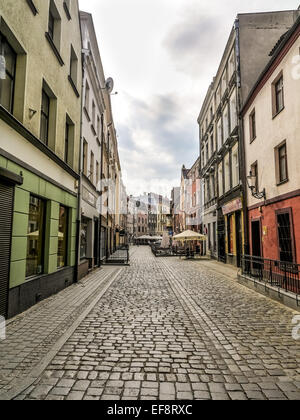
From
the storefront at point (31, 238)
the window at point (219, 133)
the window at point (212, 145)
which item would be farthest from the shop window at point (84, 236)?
the window at point (212, 145)

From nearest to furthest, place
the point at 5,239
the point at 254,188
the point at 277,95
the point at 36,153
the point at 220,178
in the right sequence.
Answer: the point at 5,239 < the point at 36,153 < the point at 277,95 < the point at 254,188 < the point at 220,178

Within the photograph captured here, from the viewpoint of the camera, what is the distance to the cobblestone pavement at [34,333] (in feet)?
12.0

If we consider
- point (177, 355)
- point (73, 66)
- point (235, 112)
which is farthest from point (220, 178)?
point (177, 355)

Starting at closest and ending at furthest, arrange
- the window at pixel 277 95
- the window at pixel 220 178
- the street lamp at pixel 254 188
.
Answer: the window at pixel 277 95 < the street lamp at pixel 254 188 < the window at pixel 220 178

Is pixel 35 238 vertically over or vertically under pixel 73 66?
under

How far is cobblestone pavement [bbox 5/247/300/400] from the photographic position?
3217 millimetres

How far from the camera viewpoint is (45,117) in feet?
29.3

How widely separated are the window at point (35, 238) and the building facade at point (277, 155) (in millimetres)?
8144

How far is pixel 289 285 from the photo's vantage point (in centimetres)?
779

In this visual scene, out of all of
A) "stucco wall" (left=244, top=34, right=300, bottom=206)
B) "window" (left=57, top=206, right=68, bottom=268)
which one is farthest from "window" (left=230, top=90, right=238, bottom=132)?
"window" (left=57, top=206, right=68, bottom=268)

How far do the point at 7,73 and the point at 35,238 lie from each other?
4274 millimetres

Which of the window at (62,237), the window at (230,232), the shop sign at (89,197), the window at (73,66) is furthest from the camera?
the window at (230,232)

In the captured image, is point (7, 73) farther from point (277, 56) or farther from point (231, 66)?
point (231, 66)

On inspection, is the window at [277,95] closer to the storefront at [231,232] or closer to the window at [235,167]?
the window at [235,167]
